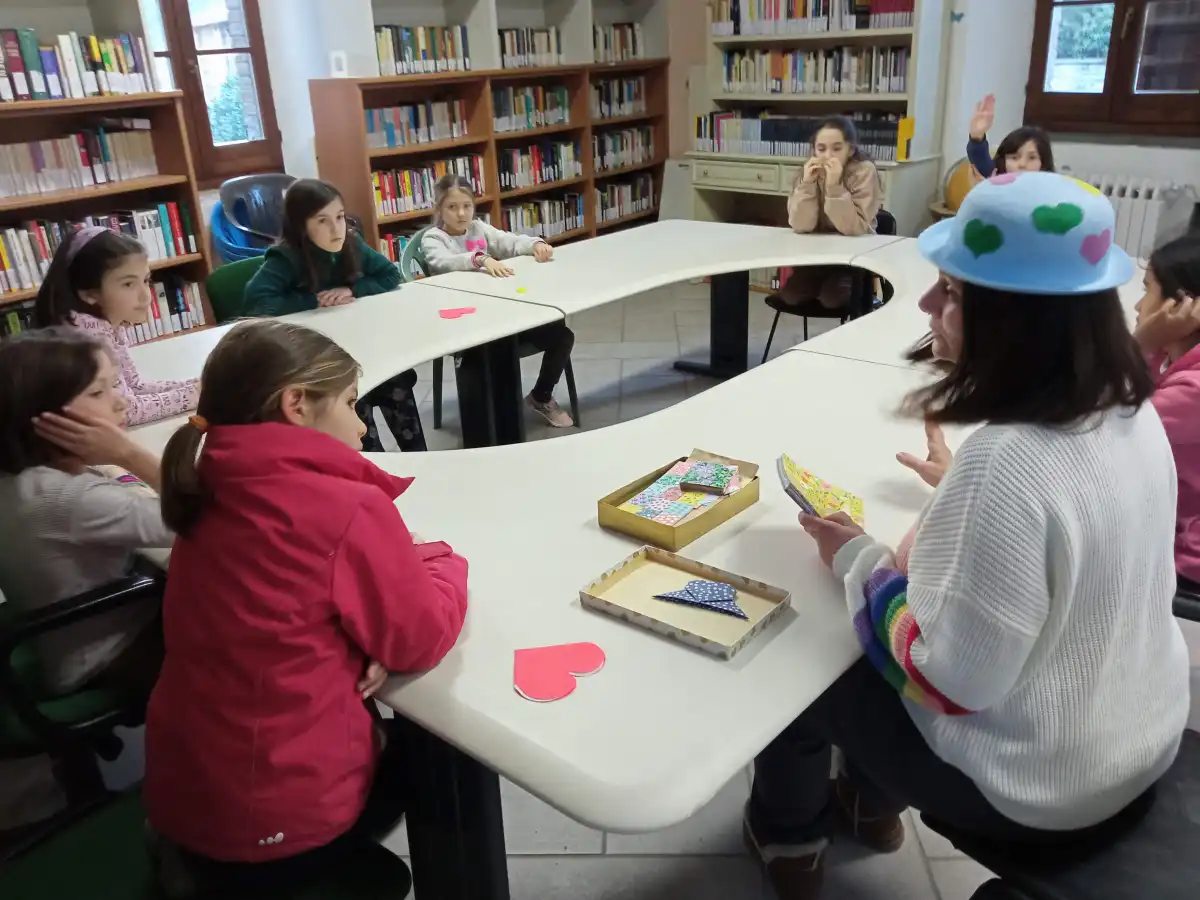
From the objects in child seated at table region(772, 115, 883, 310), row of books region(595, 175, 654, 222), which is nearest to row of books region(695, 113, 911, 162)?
row of books region(595, 175, 654, 222)

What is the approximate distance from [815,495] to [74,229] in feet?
10.3

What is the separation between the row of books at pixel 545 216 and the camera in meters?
5.48

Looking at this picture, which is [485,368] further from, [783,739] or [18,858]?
[18,858]

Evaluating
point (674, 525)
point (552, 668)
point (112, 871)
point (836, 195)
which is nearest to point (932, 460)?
point (674, 525)

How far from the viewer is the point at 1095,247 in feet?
3.10

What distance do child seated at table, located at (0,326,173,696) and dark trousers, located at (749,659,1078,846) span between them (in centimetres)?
101

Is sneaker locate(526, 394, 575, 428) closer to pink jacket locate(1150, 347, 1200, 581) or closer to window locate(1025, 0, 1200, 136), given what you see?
pink jacket locate(1150, 347, 1200, 581)

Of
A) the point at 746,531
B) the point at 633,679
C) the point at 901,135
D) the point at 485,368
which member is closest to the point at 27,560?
the point at 633,679

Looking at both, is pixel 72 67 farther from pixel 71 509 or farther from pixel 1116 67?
pixel 1116 67

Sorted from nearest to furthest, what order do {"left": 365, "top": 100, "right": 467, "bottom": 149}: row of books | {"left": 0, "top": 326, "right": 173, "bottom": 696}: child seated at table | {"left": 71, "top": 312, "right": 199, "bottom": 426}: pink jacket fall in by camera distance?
{"left": 0, "top": 326, "right": 173, "bottom": 696}: child seated at table, {"left": 71, "top": 312, "right": 199, "bottom": 426}: pink jacket, {"left": 365, "top": 100, "right": 467, "bottom": 149}: row of books

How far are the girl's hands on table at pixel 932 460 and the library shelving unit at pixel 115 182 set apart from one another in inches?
137

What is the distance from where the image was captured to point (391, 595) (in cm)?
105

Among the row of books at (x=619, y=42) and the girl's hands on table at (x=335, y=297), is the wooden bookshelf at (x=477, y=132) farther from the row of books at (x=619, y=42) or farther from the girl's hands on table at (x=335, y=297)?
the girl's hands on table at (x=335, y=297)

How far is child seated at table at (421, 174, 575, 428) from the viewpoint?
3307mm
